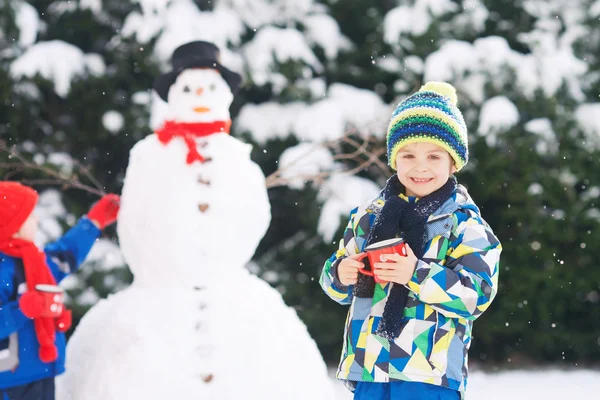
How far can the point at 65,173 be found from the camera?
13.9 feet

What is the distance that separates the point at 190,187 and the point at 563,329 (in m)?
3.24

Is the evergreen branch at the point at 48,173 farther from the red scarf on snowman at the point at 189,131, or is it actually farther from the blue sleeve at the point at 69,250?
the red scarf on snowman at the point at 189,131

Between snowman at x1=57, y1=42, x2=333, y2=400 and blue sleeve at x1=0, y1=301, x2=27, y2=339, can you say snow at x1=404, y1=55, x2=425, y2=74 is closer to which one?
snowman at x1=57, y1=42, x2=333, y2=400

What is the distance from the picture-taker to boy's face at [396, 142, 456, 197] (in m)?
1.72

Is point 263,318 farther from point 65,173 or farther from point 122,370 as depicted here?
point 65,173


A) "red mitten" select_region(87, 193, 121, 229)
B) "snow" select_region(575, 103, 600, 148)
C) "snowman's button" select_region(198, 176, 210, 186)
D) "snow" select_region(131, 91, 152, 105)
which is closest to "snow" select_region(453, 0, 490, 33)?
"snow" select_region(575, 103, 600, 148)

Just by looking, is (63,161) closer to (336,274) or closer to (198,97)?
(198,97)

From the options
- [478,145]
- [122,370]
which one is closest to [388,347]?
[122,370]

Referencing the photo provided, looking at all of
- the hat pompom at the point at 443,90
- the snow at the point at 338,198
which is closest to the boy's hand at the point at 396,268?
the hat pompom at the point at 443,90

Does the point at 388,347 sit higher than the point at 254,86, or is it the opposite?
the point at 388,347

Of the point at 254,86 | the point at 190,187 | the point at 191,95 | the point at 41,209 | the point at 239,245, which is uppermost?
the point at 191,95

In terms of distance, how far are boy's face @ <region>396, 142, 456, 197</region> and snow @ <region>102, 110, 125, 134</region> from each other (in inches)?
117

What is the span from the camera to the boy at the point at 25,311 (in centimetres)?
243

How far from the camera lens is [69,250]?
108 inches
